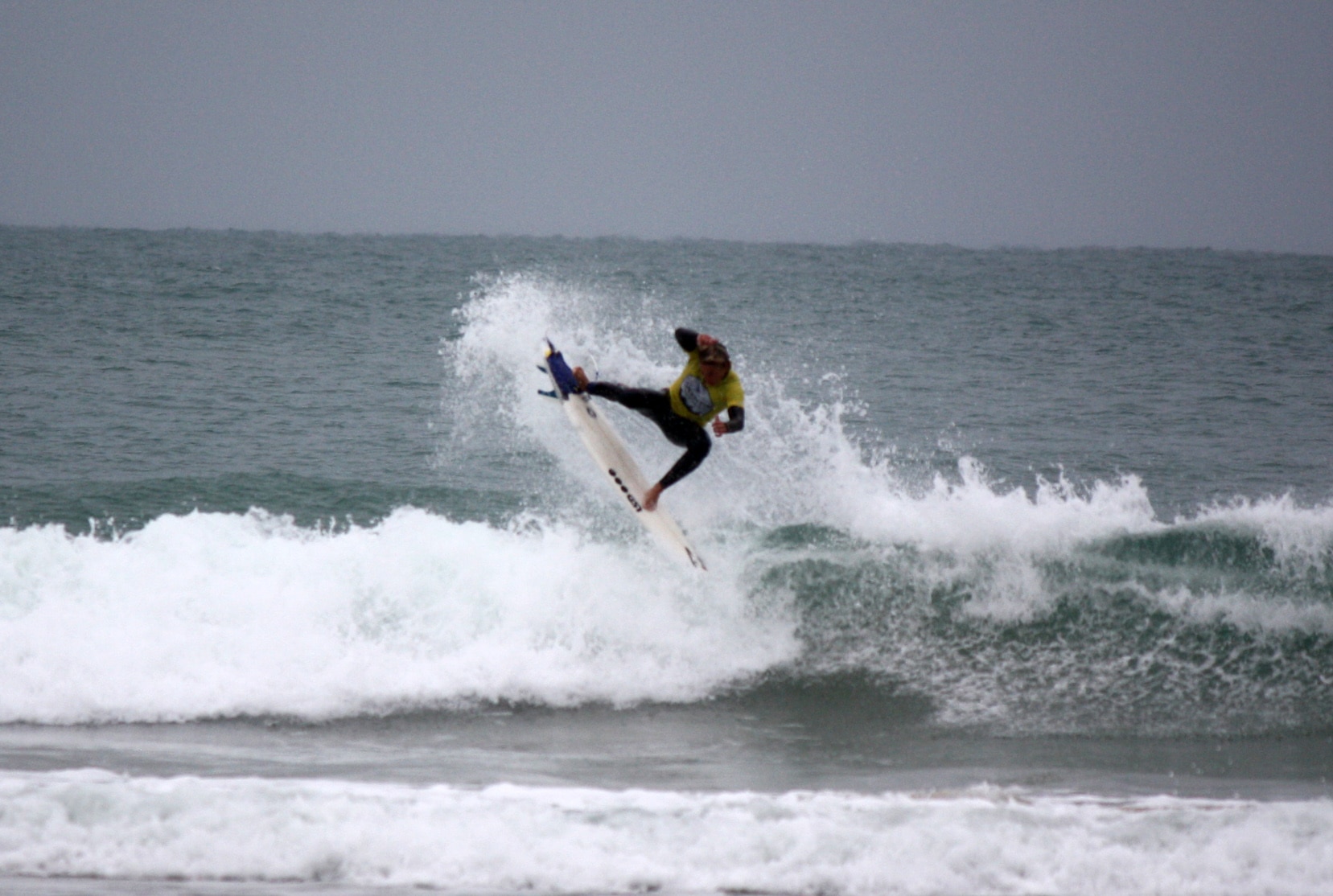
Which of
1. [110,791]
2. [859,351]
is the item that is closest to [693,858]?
[110,791]

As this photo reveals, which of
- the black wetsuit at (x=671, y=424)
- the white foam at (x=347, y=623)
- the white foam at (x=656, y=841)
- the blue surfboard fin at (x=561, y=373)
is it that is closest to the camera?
the white foam at (x=656, y=841)

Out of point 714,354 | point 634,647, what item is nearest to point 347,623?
point 634,647

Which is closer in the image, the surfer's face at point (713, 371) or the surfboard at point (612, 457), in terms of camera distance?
the surfer's face at point (713, 371)

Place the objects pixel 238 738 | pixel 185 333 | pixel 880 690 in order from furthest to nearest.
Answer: pixel 185 333 → pixel 880 690 → pixel 238 738

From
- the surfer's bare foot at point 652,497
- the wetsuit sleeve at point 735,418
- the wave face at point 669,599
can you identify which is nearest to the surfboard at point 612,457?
the surfer's bare foot at point 652,497

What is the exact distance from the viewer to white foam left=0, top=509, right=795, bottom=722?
9125 millimetres

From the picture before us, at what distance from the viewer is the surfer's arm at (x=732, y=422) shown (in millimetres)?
9297

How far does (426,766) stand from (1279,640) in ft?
22.9

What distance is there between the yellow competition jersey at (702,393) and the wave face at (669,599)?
1.64 meters

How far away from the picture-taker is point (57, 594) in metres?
10.3

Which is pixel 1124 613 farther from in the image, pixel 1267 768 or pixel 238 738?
pixel 238 738

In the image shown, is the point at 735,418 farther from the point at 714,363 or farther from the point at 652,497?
the point at 652,497

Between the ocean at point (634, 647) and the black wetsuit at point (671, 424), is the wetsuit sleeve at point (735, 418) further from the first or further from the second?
the ocean at point (634, 647)

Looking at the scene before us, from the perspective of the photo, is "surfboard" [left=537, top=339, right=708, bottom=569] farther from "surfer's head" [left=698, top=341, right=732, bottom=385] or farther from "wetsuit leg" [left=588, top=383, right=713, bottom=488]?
"surfer's head" [left=698, top=341, right=732, bottom=385]
